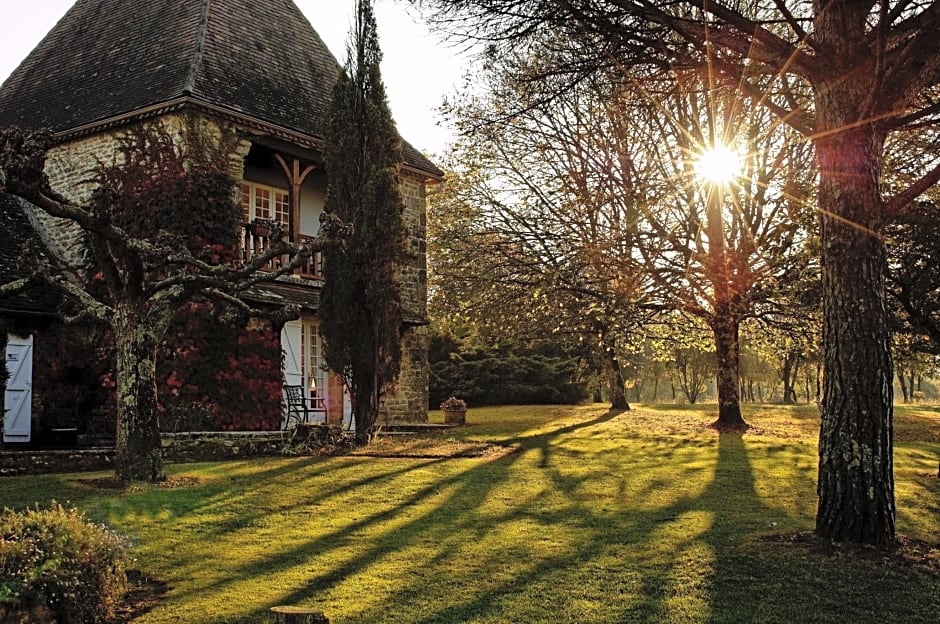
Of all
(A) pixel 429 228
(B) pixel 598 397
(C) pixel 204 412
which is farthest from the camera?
(B) pixel 598 397

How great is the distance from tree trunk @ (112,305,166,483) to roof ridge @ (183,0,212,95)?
7.09 metres

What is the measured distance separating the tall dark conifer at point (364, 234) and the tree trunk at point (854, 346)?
8.55m

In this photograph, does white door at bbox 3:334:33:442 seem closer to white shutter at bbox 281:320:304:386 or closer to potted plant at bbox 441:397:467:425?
white shutter at bbox 281:320:304:386

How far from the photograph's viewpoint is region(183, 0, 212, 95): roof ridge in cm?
1559

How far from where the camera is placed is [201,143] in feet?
51.5

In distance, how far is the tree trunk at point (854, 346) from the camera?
21.5 feet

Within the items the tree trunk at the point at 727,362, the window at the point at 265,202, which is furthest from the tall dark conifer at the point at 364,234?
the tree trunk at the point at 727,362


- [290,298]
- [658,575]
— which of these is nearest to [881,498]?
[658,575]

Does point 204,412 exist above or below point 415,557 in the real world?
above

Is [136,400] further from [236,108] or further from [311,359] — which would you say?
[311,359]

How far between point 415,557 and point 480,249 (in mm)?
15202

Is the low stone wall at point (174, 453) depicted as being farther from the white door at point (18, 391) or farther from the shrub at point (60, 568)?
the shrub at point (60, 568)

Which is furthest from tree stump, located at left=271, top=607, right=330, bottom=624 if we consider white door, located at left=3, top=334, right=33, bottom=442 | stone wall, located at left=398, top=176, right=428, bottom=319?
stone wall, located at left=398, top=176, right=428, bottom=319

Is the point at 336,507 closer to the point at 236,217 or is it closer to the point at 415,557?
the point at 415,557
